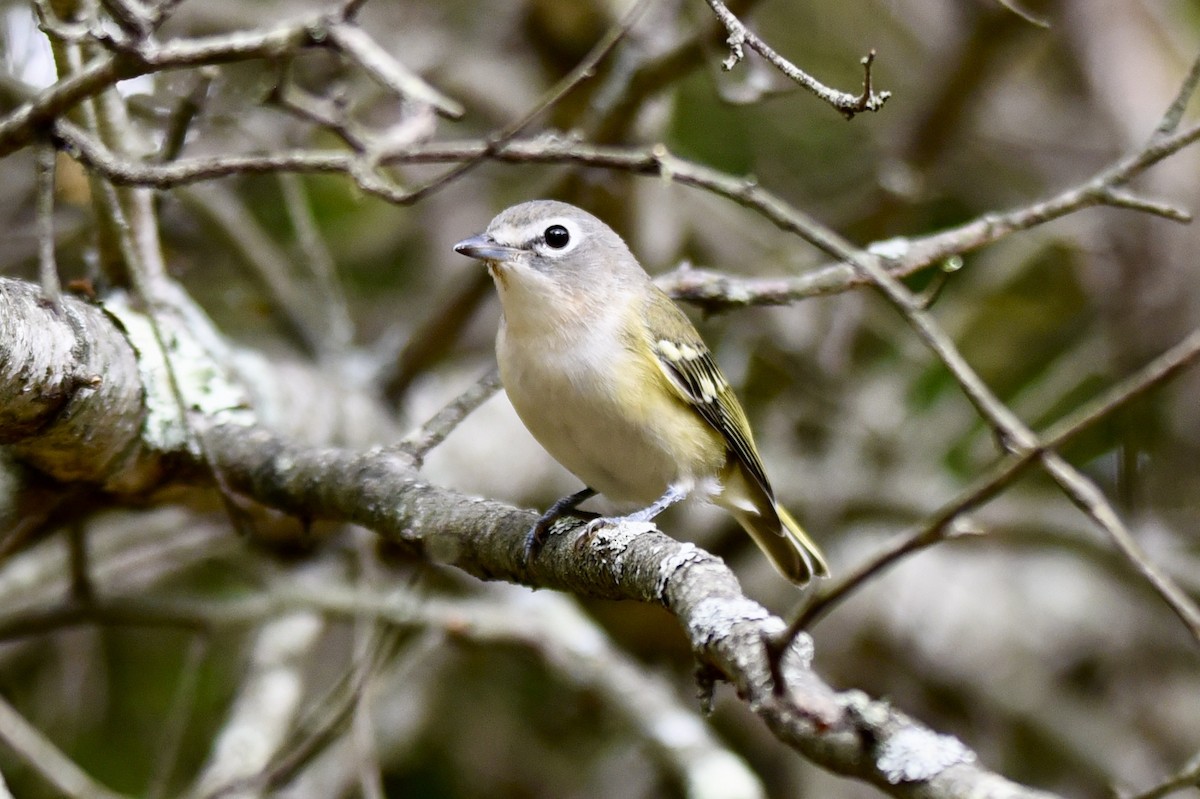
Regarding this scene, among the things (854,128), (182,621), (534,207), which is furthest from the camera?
(854,128)

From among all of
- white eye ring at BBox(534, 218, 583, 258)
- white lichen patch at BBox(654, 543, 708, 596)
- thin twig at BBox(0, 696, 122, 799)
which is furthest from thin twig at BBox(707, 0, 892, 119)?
thin twig at BBox(0, 696, 122, 799)

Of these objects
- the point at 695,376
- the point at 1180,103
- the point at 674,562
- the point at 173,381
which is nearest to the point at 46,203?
the point at 173,381

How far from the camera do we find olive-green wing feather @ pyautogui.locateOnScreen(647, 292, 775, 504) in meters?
3.36

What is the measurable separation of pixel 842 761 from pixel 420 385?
3730 mm

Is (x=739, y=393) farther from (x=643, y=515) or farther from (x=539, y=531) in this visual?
(x=539, y=531)

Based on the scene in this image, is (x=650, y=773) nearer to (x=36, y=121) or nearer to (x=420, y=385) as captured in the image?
(x=420, y=385)

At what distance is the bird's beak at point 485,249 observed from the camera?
3182 millimetres

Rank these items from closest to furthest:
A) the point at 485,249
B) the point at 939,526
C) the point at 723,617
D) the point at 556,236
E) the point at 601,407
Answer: the point at 939,526 → the point at 723,617 → the point at 601,407 → the point at 485,249 → the point at 556,236

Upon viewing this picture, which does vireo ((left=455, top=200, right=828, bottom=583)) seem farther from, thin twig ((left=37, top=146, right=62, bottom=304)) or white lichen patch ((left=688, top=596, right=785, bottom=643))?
thin twig ((left=37, top=146, right=62, bottom=304))

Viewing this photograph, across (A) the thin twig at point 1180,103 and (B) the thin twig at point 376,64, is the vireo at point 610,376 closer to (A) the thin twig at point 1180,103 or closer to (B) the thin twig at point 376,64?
(B) the thin twig at point 376,64

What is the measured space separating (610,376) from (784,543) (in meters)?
1.10

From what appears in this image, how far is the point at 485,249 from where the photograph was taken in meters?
3.23

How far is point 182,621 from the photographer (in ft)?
12.1

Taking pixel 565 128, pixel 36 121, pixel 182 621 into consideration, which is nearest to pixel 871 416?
pixel 565 128
